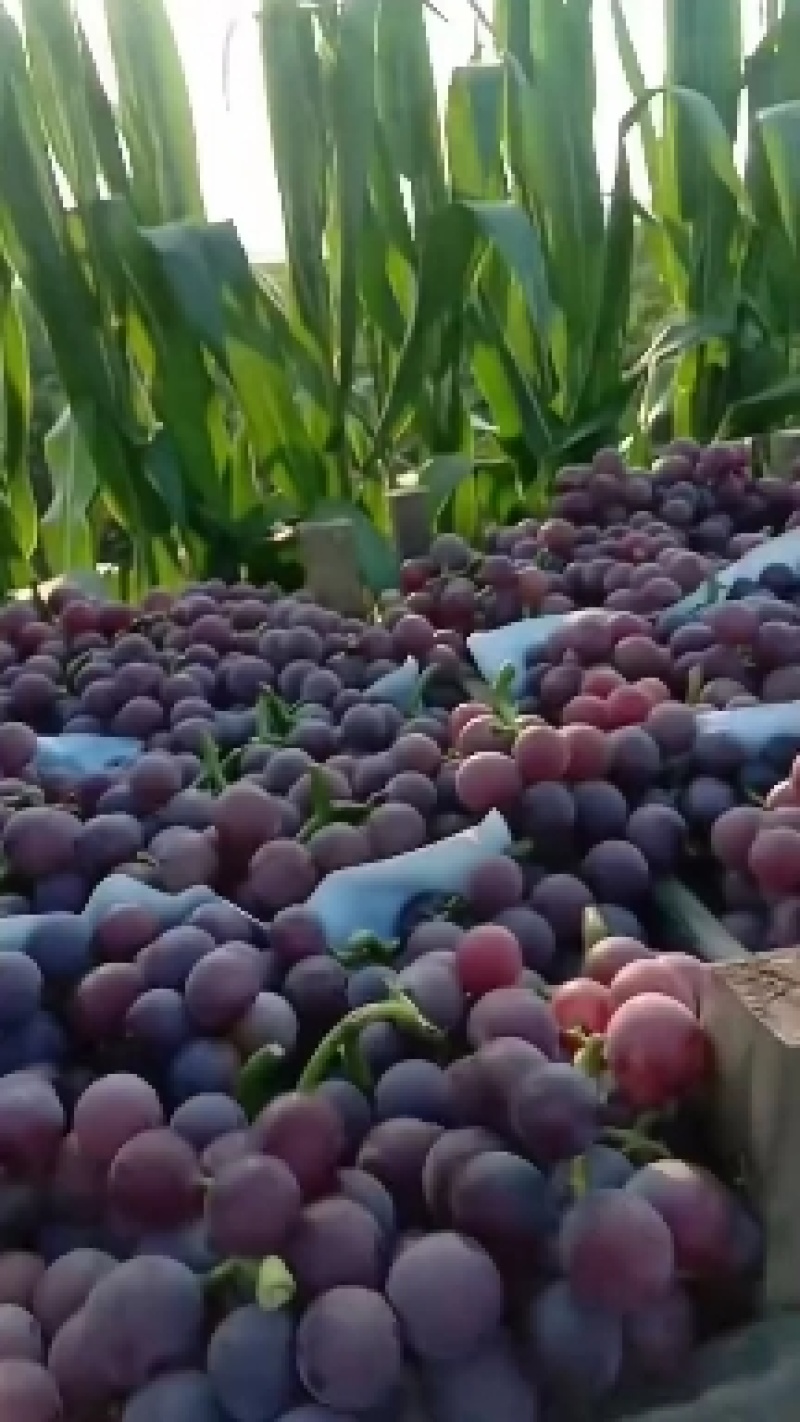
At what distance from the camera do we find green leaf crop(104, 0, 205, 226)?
1.82 m

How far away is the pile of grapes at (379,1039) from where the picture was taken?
1.46ft

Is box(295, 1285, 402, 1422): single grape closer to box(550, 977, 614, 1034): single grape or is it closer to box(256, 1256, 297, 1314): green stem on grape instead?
box(256, 1256, 297, 1314): green stem on grape

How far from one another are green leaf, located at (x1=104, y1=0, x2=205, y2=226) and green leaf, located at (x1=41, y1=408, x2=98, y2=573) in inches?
11.6

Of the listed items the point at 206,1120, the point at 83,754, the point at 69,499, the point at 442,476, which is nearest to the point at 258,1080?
the point at 206,1120

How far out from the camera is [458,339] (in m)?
1.86

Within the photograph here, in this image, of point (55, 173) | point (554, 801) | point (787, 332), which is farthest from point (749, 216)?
point (554, 801)

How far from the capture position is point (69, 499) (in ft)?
6.02

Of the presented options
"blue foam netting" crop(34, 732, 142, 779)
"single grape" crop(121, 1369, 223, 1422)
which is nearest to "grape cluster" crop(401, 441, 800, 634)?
"blue foam netting" crop(34, 732, 142, 779)

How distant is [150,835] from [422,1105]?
0.35 m

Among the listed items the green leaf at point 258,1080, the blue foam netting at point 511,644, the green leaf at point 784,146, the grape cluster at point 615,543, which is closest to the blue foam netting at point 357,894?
the green leaf at point 258,1080

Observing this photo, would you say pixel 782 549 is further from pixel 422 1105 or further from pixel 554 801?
pixel 422 1105

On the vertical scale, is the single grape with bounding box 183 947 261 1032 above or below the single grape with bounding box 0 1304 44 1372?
above

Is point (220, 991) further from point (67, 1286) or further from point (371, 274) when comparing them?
point (371, 274)

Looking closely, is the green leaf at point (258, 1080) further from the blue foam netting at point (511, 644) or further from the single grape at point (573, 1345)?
the blue foam netting at point (511, 644)
